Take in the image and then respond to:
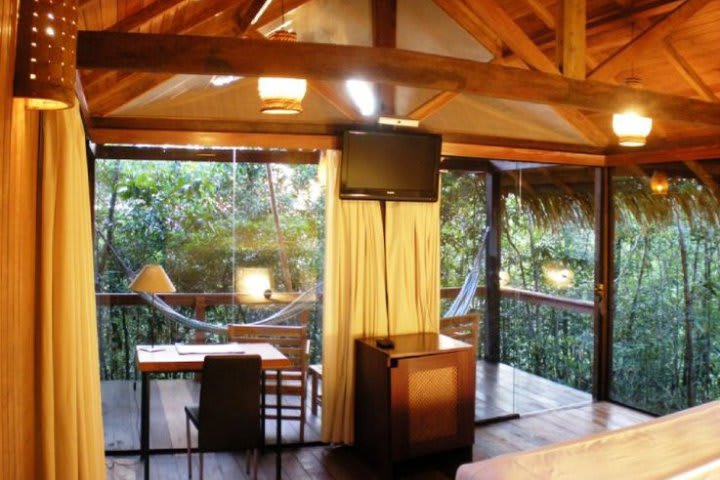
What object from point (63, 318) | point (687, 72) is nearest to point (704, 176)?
point (687, 72)

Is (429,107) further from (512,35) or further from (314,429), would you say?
(314,429)

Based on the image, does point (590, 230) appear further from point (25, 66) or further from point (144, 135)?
point (25, 66)

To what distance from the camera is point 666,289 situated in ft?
16.7

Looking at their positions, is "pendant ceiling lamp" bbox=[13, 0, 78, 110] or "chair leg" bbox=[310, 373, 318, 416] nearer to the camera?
"pendant ceiling lamp" bbox=[13, 0, 78, 110]

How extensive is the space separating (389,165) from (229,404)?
184 cm

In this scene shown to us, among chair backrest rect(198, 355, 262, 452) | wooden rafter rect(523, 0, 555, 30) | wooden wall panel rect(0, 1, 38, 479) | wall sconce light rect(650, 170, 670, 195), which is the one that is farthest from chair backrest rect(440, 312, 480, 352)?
wooden wall panel rect(0, 1, 38, 479)

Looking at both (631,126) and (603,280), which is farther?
(603,280)

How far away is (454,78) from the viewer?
3145mm

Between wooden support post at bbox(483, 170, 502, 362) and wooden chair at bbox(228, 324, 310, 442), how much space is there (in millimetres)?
1497

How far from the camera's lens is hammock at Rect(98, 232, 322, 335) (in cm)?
414

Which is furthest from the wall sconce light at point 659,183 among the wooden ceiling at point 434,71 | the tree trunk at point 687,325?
the tree trunk at point 687,325

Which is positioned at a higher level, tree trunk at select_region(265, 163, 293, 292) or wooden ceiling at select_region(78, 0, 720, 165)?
wooden ceiling at select_region(78, 0, 720, 165)

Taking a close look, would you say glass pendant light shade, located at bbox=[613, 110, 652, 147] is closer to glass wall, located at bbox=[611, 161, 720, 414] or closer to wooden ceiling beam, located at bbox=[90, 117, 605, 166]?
wooden ceiling beam, located at bbox=[90, 117, 605, 166]

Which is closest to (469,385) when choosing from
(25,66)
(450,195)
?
(450,195)
